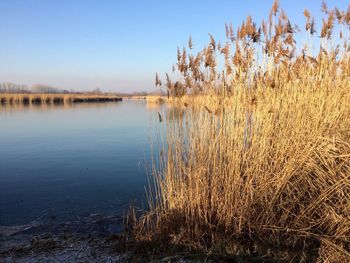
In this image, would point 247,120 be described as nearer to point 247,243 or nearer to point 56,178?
point 247,243

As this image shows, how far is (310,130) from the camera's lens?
3.20 metres

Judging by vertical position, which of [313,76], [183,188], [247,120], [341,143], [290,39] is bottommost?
[183,188]

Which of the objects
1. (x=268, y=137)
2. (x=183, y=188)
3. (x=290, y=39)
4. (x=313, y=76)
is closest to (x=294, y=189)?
(x=268, y=137)

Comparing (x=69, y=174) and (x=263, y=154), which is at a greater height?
(x=263, y=154)

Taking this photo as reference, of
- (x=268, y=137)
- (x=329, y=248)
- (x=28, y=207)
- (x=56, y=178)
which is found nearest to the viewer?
(x=329, y=248)

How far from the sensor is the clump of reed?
299cm

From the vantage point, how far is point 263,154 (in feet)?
10.6

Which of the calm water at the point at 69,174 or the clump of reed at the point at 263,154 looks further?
the calm water at the point at 69,174

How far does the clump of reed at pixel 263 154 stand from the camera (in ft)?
9.82

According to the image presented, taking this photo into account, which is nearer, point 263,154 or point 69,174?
point 263,154

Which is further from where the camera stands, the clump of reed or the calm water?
the calm water

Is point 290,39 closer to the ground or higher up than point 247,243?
higher up

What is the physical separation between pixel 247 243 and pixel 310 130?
1.49 m

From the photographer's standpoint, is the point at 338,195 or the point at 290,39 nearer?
the point at 338,195
